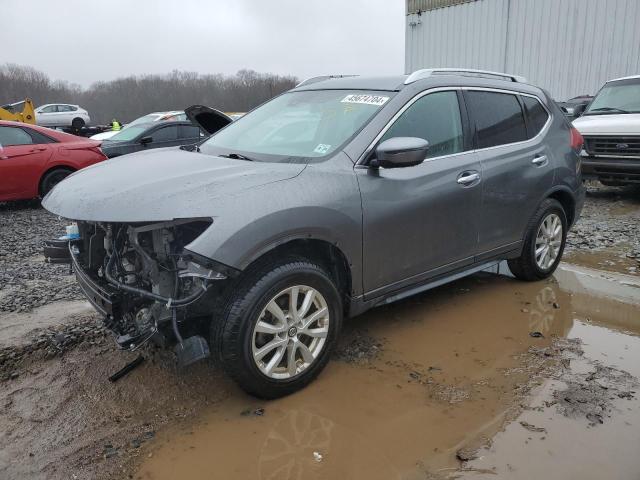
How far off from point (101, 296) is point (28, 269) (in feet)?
9.74

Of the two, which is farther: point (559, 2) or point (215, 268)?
point (559, 2)

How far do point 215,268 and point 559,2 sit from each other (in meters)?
19.3

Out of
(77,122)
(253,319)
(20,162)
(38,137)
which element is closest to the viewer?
(253,319)

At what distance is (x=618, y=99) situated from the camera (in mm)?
9281

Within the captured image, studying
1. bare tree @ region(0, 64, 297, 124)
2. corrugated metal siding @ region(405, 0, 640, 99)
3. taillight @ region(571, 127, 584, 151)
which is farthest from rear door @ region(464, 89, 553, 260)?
bare tree @ region(0, 64, 297, 124)

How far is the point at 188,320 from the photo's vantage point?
112 inches

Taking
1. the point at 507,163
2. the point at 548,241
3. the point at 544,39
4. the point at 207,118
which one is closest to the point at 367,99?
the point at 507,163

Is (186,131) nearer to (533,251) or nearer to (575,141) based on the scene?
(575,141)

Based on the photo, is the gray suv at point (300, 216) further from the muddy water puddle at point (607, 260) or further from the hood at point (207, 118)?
the muddy water puddle at point (607, 260)

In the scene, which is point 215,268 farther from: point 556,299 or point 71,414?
point 556,299

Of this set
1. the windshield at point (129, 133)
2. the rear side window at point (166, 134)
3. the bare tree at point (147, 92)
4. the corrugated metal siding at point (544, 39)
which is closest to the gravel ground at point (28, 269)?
the windshield at point (129, 133)

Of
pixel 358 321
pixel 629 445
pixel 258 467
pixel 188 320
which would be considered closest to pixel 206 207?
pixel 188 320

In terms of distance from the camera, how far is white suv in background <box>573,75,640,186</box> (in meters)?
8.19

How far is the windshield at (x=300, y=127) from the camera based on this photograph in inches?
132
